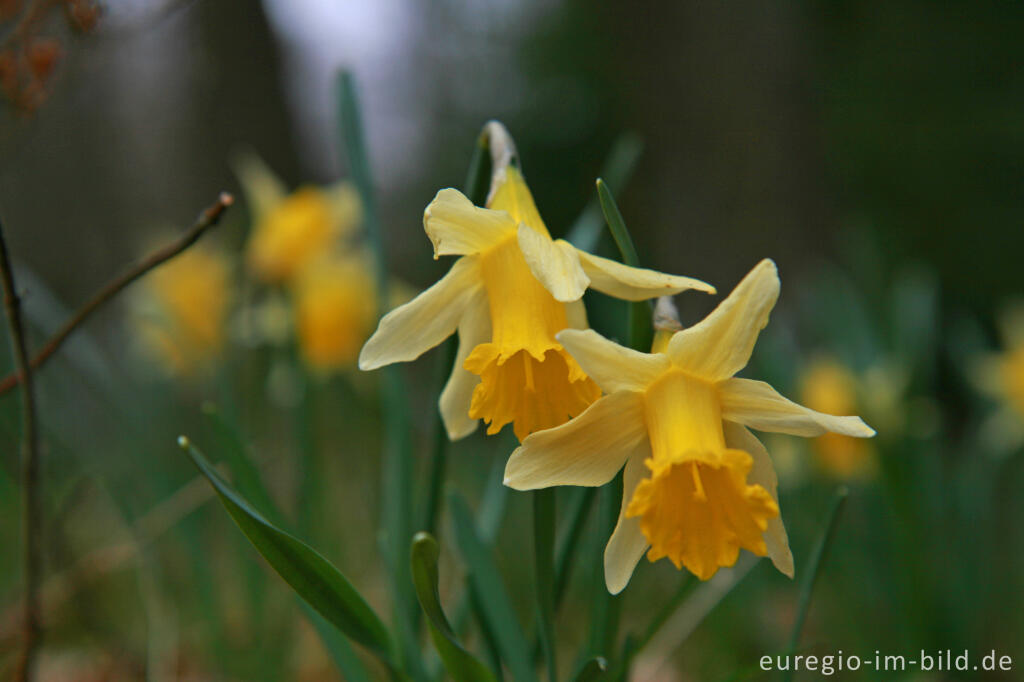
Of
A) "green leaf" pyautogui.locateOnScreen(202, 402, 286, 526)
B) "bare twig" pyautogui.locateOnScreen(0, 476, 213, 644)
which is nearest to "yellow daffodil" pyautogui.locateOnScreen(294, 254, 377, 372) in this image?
"bare twig" pyautogui.locateOnScreen(0, 476, 213, 644)

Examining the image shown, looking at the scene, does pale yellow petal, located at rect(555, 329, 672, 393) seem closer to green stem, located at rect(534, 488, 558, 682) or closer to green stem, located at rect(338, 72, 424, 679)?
green stem, located at rect(534, 488, 558, 682)

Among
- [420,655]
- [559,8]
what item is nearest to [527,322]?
[420,655]

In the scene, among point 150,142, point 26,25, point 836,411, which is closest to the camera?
point 26,25

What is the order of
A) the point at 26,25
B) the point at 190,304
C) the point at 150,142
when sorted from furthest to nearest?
the point at 150,142 < the point at 190,304 < the point at 26,25

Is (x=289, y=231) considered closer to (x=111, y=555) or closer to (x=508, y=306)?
(x=111, y=555)

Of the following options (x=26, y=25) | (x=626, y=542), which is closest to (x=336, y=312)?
(x=26, y=25)

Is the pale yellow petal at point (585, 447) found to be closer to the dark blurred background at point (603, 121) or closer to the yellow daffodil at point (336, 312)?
the dark blurred background at point (603, 121)

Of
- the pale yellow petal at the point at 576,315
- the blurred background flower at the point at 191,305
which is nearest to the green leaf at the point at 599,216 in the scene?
the pale yellow petal at the point at 576,315
